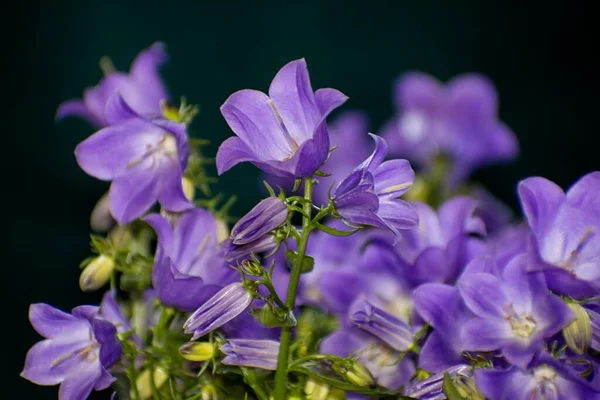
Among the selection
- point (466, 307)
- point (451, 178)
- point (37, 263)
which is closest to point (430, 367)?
point (466, 307)

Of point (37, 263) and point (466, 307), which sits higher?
point (466, 307)

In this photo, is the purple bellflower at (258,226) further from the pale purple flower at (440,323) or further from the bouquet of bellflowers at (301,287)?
the pale purple flower at (440,323)

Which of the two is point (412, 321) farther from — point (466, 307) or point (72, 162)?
point (72, 162)

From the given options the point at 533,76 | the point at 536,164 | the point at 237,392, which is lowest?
the point at 536,164

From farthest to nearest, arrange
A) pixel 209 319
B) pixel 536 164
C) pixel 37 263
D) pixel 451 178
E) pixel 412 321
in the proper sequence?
pixel 536 164
pixel 37 263
pixel 451 178
pixel 412 321
pixel 209 319

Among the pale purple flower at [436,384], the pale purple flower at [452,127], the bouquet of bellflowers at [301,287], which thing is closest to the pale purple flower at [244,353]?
the bouquet of bellflowers at [301,287]

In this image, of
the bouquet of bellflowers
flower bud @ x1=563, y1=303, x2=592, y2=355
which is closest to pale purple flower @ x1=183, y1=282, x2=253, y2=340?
the bouquet of bellflowers

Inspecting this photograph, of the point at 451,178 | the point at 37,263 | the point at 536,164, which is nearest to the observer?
the point at 451,178
